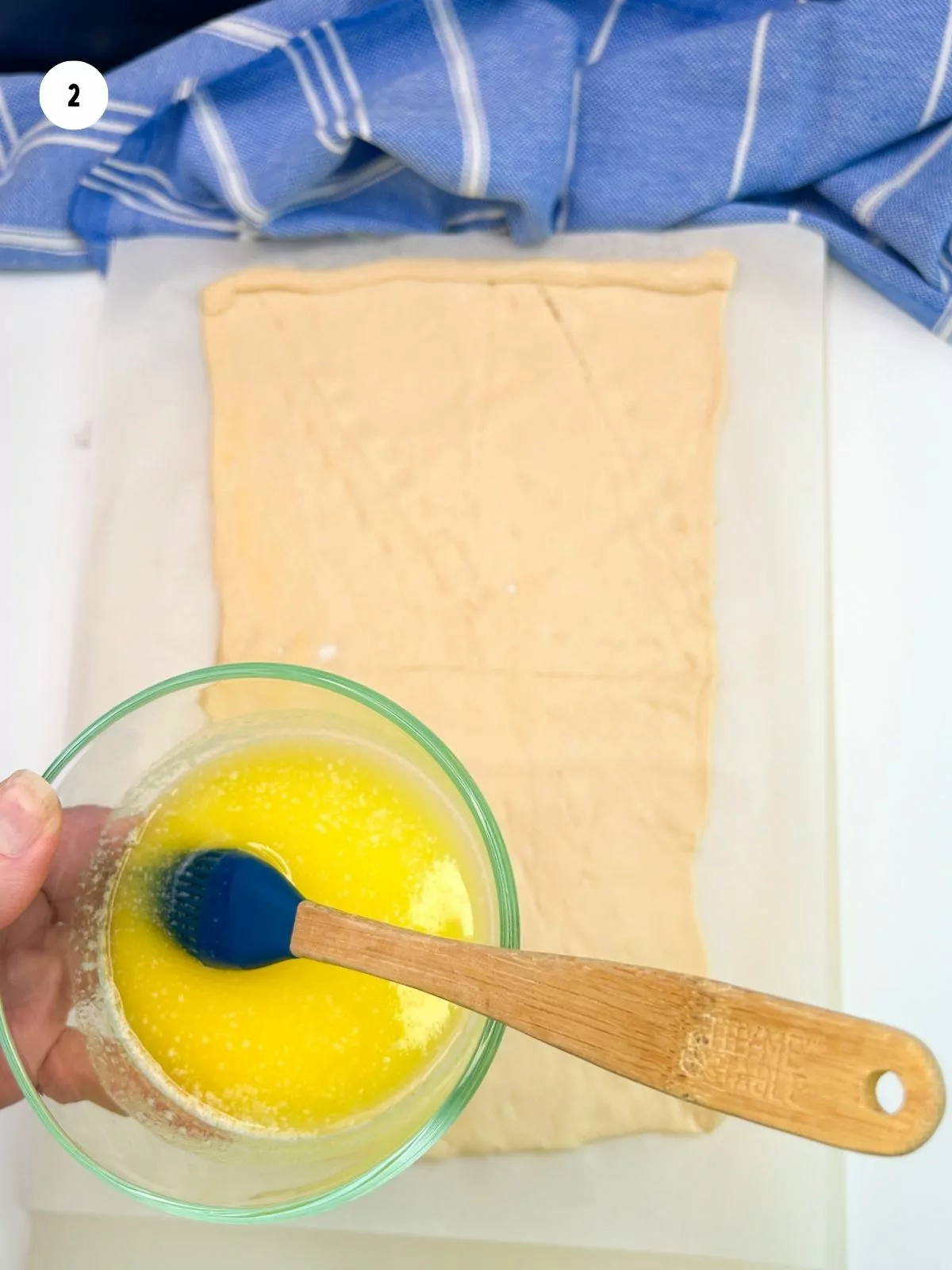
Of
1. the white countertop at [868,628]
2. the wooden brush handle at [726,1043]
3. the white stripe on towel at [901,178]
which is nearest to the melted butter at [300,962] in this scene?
the wooden brush handle at [726,1043]

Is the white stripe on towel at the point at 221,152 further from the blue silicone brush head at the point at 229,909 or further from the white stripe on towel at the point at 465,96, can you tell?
the blue silicone brush head at the point at 229,909

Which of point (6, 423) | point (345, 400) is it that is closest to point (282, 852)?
point (345, 400)

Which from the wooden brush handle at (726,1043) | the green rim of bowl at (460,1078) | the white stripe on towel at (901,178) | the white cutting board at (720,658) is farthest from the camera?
the white stripe on towel at (901,178)

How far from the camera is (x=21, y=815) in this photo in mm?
558

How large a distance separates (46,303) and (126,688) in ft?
1.10

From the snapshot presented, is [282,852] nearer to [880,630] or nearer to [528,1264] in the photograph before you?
[528,1264]

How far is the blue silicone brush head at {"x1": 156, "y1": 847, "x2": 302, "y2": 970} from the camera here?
1.67ft

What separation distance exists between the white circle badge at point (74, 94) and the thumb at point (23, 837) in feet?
1.80

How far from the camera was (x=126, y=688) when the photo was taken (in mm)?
780

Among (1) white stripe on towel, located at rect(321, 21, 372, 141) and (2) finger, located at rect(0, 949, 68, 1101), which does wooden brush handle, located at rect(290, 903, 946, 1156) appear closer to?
(2) finger, located at rect(0, 949, 68, 1101)

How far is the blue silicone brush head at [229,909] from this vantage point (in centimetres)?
51

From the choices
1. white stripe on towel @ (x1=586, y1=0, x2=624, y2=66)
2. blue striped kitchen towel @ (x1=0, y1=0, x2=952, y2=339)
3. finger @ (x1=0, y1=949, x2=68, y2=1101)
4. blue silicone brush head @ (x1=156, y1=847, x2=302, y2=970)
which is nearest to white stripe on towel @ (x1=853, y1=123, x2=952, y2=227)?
blue striped kitchen towel @ (x1=0, y1=0, x2=952, y2=339)

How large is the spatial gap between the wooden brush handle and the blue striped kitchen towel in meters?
0.58

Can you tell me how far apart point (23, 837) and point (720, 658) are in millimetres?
457
